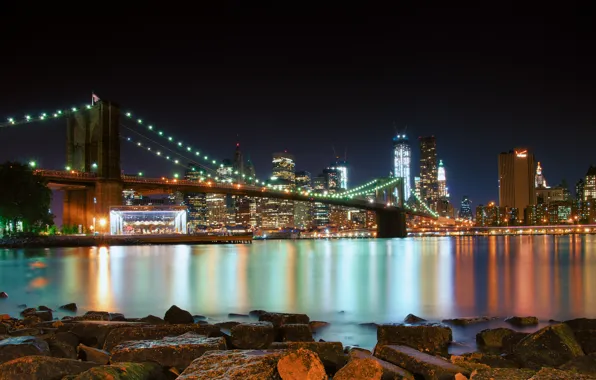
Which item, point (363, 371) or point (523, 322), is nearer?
point (363, 371)

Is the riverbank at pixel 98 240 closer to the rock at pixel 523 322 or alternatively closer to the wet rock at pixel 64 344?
the wet rock at pixel 64 344

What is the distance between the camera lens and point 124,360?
5.88 meters

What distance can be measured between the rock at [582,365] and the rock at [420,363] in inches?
47.4

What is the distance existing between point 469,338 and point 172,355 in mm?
5834

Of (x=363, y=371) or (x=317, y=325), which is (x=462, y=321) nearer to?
(x=317, y=325)

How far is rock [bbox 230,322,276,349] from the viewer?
24.1 ft

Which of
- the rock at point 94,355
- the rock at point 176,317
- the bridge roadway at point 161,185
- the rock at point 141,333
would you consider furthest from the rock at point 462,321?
the bridge roadway at point 161,185

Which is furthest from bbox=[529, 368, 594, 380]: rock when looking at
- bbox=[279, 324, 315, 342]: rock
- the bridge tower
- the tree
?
the bridge tower

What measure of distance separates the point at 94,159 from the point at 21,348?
5548 cm

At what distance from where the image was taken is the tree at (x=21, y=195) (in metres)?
44.6

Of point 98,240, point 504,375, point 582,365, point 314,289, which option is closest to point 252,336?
point 504,375

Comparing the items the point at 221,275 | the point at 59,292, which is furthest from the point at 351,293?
the point at 59,292

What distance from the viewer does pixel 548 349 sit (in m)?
6.87

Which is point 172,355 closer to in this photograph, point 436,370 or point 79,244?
point 436,370
